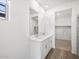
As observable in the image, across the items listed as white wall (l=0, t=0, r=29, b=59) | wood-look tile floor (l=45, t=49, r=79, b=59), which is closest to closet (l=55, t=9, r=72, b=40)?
wood-look tile floor (l=45, t=49, r=79, b=59)

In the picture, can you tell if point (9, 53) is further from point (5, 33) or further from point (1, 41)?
point (5, 33)

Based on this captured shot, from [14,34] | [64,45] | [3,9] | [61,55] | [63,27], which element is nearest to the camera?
[3,9]

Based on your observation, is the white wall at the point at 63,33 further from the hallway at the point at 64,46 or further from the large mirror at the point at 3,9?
the large mirror at the point at 3,9

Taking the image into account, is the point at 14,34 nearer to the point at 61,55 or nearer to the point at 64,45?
the point at 61,55

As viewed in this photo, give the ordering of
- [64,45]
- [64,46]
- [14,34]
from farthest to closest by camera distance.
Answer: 1. [64,45]
2. [64,46]
3. [14,34]

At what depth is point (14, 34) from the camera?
5.50 ft

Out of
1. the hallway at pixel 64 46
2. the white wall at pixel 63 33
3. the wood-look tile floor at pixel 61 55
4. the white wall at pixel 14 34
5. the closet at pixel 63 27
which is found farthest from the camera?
the white wall at pixel 63 33

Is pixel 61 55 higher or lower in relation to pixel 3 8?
lower

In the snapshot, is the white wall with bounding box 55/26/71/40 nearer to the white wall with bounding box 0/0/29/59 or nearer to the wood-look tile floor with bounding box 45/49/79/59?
the wood-look tile floor with bounding box 45/49/79/59

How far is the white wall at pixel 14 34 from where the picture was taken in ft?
4.67

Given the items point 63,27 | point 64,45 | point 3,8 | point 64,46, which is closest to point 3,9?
point 3,8

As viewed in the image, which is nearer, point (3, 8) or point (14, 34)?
point (3, 8)

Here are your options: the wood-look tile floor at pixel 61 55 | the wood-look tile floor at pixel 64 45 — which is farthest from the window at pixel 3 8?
the wood-look tile floor at pixel 64 45

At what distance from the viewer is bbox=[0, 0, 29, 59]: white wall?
1.42 meters
